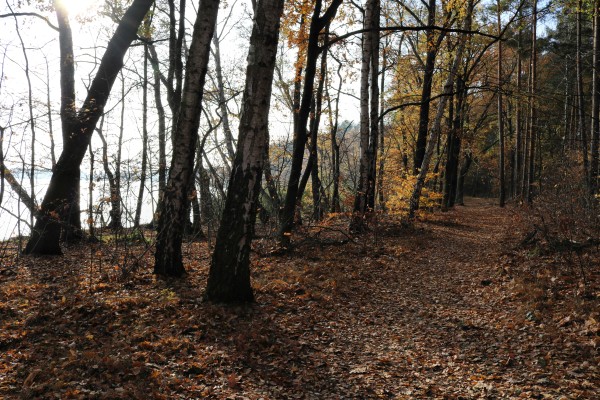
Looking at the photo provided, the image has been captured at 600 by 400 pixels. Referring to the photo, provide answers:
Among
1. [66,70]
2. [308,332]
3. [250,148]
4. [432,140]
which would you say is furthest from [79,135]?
[432,140]

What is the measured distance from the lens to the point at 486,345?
5016 mm

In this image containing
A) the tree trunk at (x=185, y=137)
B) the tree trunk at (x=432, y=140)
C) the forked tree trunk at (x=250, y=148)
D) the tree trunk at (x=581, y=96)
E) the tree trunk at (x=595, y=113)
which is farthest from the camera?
the tree trunk at (x=432, y=140)

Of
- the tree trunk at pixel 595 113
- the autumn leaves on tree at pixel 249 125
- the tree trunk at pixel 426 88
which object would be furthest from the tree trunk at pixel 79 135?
the tree trunk at pixel 595 113

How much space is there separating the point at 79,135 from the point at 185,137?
11.1 ft

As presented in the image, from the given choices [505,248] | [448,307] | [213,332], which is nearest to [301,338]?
[213,332]

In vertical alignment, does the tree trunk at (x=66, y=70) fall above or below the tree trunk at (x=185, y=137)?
above

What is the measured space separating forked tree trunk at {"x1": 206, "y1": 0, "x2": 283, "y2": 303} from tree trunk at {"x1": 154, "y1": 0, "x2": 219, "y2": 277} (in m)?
1.29

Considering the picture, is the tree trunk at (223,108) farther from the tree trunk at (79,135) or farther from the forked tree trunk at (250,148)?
the forked tree trunk at (250,148)

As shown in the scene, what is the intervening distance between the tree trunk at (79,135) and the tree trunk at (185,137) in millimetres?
2841

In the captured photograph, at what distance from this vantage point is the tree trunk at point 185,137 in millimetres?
6473

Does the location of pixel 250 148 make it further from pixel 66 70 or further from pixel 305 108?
pixel 66 70

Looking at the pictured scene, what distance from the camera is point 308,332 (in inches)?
Answer: 212

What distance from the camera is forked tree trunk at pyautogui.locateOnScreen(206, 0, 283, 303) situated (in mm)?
5480

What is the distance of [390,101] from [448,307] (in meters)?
14.1
